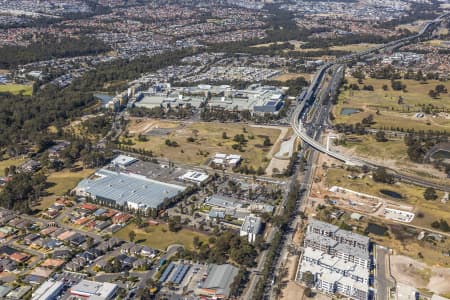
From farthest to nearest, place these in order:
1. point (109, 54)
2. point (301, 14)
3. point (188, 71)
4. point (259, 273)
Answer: point (301, 14), point (109, 54), point (188, 71), point (259, 273)

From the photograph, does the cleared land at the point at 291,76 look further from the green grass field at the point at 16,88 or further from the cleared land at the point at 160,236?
the cleared land at the point at 160,236

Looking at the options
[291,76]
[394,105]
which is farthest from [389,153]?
[291,76]

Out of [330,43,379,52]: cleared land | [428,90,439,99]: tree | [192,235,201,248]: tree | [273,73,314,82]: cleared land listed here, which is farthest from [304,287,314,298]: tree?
[330,43,379,52]: cleared land

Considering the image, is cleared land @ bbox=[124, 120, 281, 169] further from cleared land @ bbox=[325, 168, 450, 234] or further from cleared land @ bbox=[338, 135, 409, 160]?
cleared land @ bbox=[338, 135, 409, 160]

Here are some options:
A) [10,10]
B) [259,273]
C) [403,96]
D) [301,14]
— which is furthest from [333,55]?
[10,10]

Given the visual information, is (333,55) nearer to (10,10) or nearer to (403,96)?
(403,96)

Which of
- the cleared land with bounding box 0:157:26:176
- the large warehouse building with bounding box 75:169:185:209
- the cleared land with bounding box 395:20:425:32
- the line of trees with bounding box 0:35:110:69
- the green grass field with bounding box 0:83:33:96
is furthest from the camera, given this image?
the cleared land with bounding box 395:20:425:32
